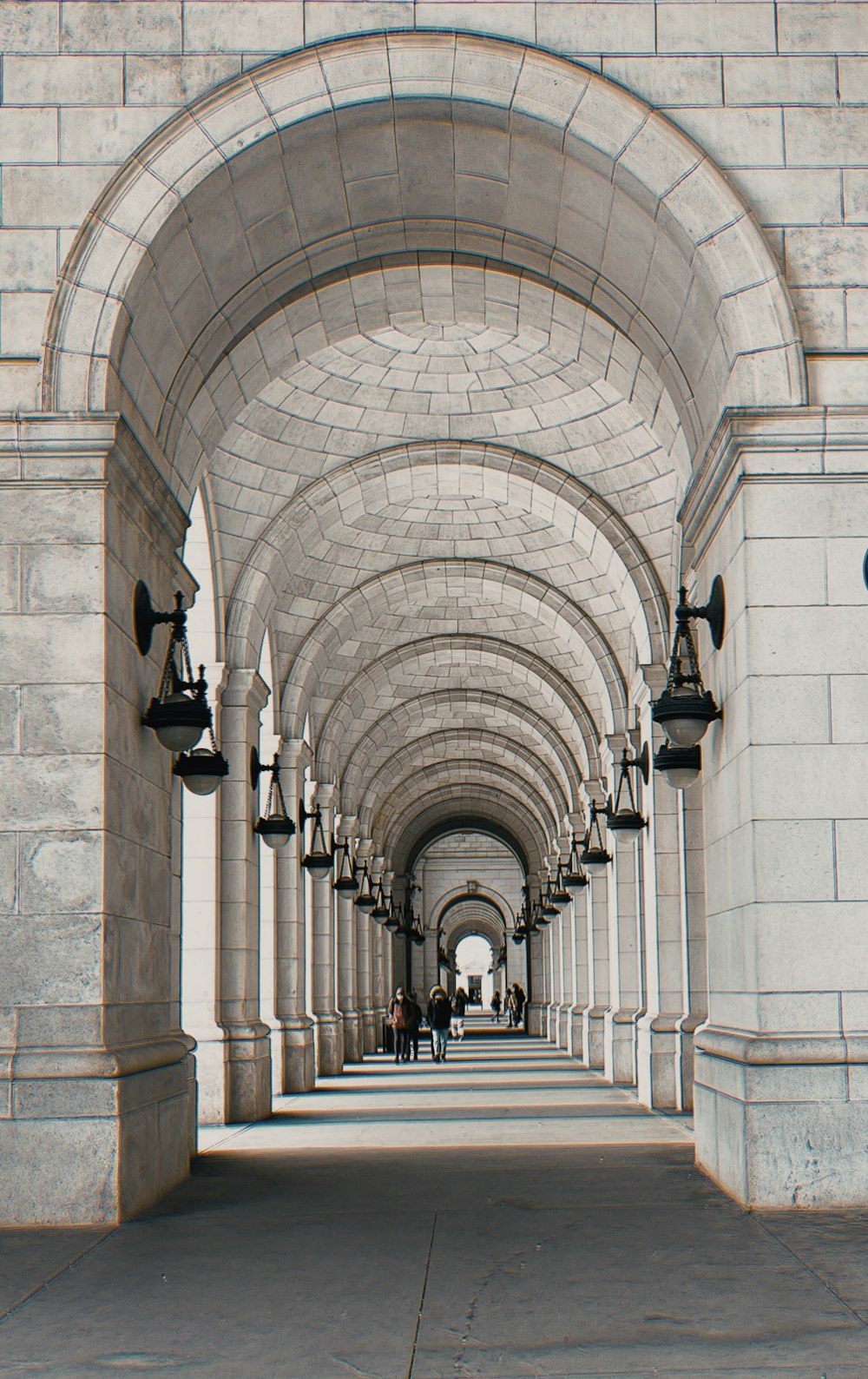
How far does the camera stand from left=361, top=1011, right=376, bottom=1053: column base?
27.6 meters

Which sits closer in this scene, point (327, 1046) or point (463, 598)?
point (463, 598)

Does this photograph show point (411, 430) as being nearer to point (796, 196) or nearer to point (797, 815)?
point (796, 196)

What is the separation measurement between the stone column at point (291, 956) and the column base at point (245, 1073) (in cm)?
334

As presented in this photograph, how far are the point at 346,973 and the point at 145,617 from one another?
1788 cm

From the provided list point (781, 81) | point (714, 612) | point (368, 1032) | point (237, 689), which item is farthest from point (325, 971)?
point (781, 81)

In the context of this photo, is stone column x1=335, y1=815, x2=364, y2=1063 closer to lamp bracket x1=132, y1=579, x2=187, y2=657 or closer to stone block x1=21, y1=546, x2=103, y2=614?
lamp bracket x1=132, y1=579, x2=187, y2=657

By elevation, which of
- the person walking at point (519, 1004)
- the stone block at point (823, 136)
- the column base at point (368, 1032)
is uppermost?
the stone block at point (823, 136)

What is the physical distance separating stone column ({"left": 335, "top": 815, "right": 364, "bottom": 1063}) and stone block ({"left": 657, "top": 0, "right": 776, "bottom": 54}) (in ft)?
59.7

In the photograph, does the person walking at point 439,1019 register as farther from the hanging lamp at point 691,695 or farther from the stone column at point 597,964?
the hanging lamp at point 691,695

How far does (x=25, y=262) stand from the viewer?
319 inches

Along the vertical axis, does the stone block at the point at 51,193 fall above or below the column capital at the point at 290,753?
above

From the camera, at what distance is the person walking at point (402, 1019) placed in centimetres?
2398

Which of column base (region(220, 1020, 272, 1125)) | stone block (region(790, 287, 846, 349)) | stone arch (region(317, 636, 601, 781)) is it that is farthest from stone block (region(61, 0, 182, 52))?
stone arch (region(317, 636, 601, 781))

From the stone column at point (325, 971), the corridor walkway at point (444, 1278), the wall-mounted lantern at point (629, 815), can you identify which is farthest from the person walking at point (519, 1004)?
the corridor walkway at point (444, 1278)
